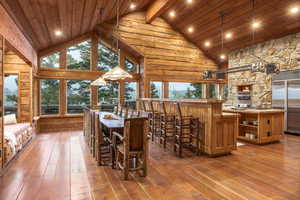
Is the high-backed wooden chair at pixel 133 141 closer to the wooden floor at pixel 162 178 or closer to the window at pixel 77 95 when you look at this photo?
the wooden floor at pixel 162 178

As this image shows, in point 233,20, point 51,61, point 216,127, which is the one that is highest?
point 233,20

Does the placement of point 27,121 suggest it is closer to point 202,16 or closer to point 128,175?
point 128,175

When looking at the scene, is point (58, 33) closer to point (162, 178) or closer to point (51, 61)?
point (51, 61)

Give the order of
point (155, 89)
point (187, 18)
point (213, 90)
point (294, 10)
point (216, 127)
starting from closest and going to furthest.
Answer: point (216, 127) → point (294, 10) → point (187, 18) → point (155, 89) → point (213, 90)

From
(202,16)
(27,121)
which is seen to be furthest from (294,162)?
(27,121)

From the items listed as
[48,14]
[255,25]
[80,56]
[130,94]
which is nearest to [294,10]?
[255,25]

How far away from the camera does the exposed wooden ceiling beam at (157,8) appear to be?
6.02 meters

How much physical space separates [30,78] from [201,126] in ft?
17.0

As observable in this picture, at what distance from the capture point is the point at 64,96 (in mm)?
6977

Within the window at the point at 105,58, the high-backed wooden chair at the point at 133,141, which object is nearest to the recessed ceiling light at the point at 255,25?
the window at the point at 105,58

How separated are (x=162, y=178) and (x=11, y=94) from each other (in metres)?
5.61

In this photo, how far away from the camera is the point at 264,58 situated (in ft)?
24.1

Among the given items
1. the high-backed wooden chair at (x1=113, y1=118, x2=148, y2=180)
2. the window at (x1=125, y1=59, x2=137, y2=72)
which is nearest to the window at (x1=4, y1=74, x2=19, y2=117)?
the window at (x1=125, y1=59, x2=137, y2=72)

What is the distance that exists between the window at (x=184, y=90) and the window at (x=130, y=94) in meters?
1.76
